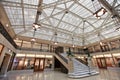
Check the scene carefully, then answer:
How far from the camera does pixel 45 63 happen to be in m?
14.0

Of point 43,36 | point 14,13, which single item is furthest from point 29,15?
point 43,36

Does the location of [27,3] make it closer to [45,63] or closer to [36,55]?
[36,55]

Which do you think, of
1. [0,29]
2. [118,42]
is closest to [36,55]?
[0,29]

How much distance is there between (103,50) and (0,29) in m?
17.4

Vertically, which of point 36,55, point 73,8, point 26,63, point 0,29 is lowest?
point 26,63

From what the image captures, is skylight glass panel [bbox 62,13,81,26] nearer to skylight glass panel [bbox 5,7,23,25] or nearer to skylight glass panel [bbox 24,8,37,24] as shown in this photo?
skylight glass panel [bbox 24,8,37,24]

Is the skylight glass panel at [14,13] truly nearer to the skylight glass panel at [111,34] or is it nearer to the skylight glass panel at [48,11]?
the skylight glass panel at [48,11]

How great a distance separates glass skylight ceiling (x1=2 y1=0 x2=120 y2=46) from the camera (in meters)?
8.04

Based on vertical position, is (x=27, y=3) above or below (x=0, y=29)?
above

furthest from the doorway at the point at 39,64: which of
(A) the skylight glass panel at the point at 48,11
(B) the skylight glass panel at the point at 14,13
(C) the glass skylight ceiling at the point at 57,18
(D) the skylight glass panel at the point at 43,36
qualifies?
(A) the skylight glass panel at the point at 48,11

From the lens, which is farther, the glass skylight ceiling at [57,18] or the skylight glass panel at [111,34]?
the skylight glass panel at [111,34]

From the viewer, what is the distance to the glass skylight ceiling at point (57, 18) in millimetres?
8039

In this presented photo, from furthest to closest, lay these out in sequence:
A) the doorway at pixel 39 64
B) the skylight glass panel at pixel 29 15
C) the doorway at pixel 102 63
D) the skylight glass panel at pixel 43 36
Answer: the doorway at pixel 102 63
the skylight glass panel at pixel 43 36
the doorway at pixel 39 64
the skylight glass panel at pixel 29 15

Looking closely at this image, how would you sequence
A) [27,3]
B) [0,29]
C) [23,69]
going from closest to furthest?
[0,29], [27,3], [23,69]
